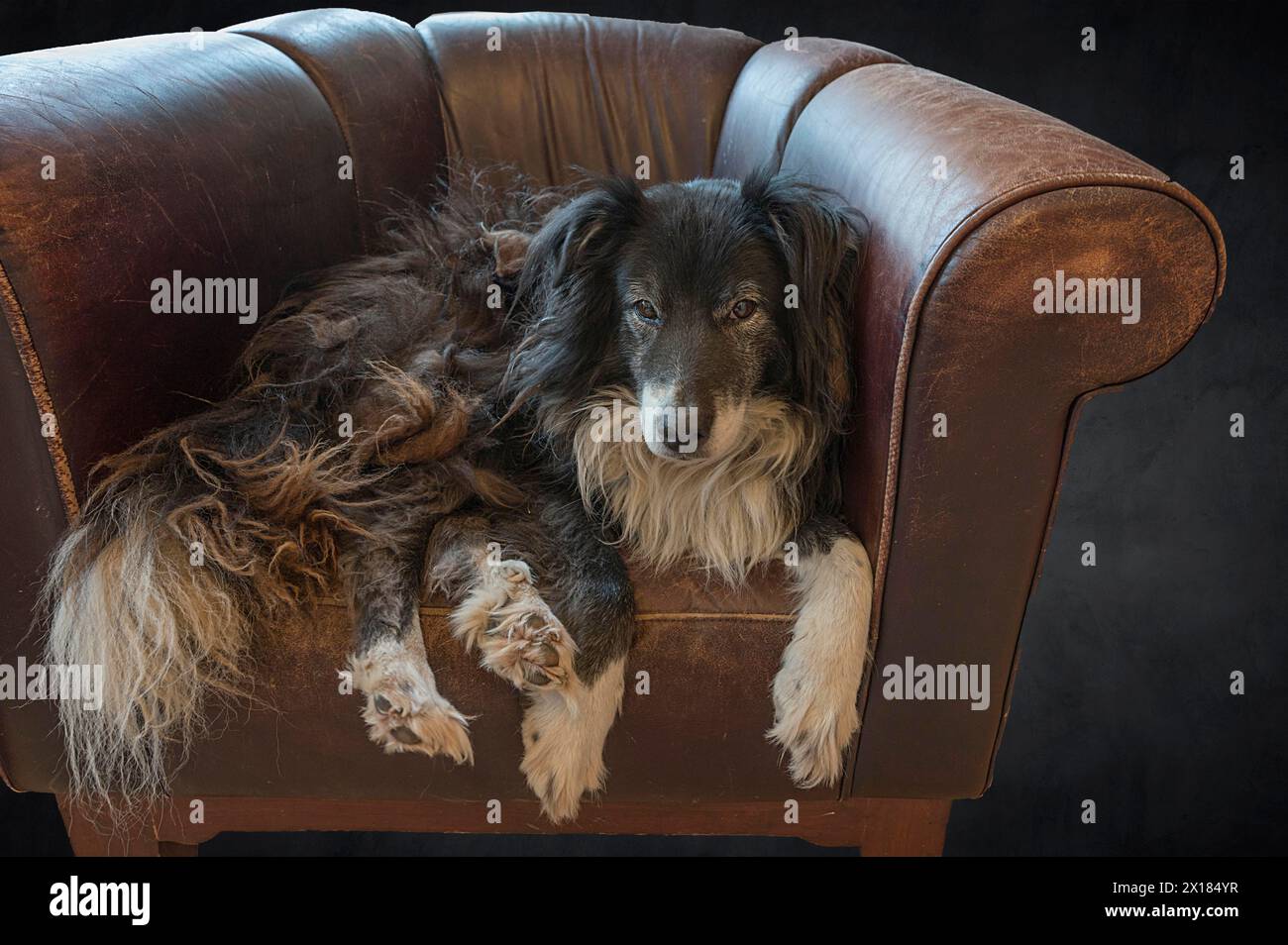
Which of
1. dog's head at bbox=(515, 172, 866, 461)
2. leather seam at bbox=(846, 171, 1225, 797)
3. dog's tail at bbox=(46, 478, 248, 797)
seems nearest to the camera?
leather seam at bbox=(846, 171, 1225, 797)

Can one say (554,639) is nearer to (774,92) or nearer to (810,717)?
(810,717)

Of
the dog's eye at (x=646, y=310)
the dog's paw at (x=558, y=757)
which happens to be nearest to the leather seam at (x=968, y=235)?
the dog's eye at (x=646, y=310)

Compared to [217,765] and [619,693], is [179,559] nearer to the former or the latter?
[217,765]

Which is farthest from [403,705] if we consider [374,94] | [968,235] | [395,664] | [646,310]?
[374,94]

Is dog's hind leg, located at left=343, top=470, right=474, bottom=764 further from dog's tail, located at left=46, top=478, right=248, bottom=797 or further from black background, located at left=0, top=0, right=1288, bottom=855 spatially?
black background, located at left=0, top=0, right=1288, bottom=855

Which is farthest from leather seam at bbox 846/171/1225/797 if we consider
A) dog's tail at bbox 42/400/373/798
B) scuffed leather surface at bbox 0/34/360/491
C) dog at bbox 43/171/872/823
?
scuffed leather surface at bbox 0/34/360/491

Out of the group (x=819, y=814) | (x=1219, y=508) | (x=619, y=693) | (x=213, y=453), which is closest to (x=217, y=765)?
(x=213, y=453)

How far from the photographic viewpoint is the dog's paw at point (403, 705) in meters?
1.66

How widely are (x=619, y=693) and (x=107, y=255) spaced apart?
976 millimetres

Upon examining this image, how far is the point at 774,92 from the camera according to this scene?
8.45 ft

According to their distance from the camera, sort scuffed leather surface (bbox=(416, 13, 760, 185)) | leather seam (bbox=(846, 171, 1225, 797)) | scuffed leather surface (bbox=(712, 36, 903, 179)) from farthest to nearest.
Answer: scuffed leather surface (bbox=(416, 13, 760, 185))
scuffed leather surface (bbox=(712, 36, 903, 179))
leather seam (bbox=(846, 171, 1225, 797))

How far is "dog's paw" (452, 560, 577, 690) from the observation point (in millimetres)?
1675

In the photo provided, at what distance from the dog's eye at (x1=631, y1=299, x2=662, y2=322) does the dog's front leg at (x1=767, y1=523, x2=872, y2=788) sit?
0.46 m

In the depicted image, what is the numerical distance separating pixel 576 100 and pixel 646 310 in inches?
48.1
